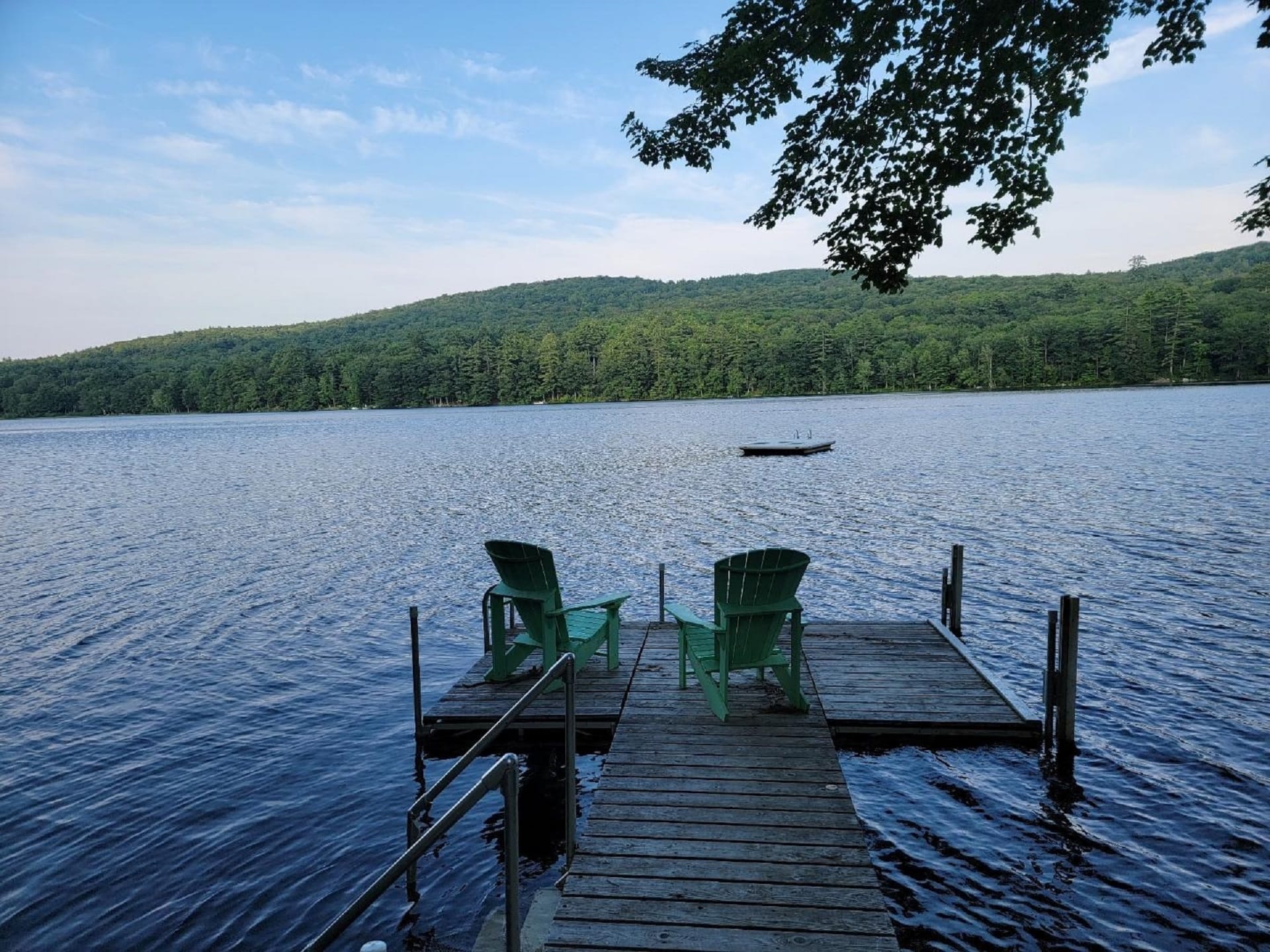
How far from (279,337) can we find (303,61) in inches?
5182

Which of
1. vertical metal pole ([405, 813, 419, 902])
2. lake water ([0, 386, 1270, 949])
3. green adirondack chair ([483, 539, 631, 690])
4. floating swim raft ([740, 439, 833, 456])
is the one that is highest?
green adirondack chair ([483, 539, 631, 690])

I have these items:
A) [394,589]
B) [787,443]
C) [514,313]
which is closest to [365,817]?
[394,589]

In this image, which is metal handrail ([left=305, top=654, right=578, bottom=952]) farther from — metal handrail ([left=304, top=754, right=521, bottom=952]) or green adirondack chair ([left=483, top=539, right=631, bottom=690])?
green adirondack chair ([left=483, top=539, right=631, bottom=690])

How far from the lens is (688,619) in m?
6.32

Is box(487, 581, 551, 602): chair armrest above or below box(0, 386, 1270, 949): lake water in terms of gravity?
above

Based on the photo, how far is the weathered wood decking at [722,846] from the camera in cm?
335

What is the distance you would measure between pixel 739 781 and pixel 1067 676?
3.57 m

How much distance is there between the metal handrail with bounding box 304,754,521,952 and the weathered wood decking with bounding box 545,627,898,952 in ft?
2.27

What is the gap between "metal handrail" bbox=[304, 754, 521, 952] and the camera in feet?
6.22

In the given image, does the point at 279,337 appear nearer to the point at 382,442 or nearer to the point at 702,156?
the point at 382,442

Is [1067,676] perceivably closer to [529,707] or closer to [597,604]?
[597,604]

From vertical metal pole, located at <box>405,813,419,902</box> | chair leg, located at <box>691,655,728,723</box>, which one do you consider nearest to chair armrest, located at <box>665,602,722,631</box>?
chair leg, located at <box>691,655,728,723</box>

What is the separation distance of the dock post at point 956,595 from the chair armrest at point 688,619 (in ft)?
13.8

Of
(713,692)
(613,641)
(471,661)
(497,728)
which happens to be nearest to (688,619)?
(713,692)
